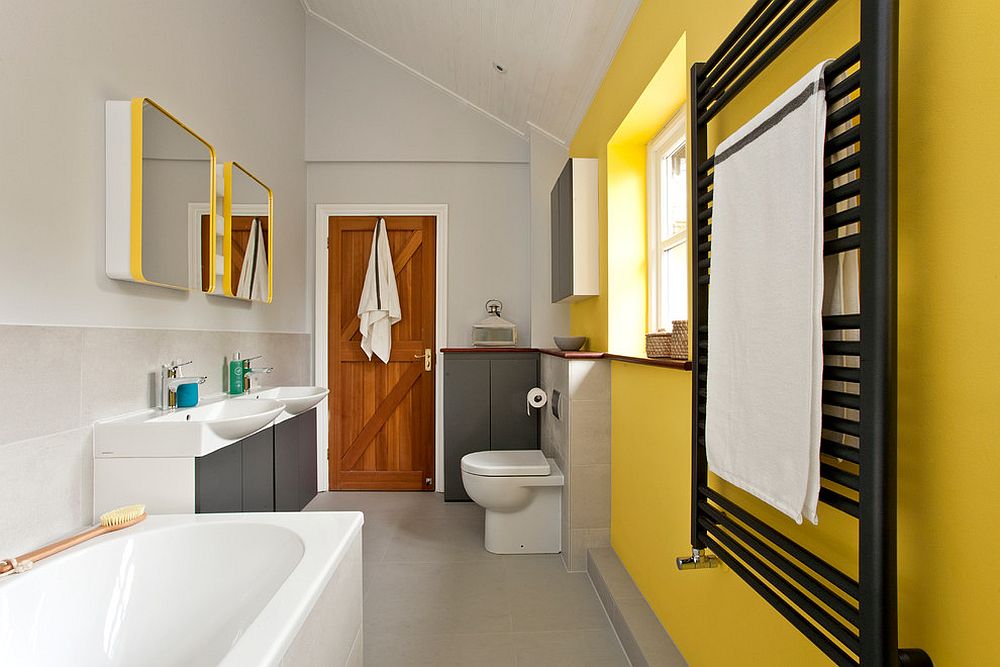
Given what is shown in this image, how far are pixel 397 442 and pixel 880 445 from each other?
Answer: 3.88m

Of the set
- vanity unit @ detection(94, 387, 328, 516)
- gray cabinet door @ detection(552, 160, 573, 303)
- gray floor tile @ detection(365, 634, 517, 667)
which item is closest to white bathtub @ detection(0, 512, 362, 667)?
vanity unit @ detection(94, 387, 328, 516)

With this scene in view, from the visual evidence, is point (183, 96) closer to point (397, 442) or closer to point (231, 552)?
point (231, 552)

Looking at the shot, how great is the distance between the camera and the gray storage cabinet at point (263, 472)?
200cm

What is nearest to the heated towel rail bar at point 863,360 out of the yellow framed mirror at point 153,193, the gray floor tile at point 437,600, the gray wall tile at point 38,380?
the gray floor tile at point 437,600

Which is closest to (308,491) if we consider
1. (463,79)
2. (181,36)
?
(181,36)

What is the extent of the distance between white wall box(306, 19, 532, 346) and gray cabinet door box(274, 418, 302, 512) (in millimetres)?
1443

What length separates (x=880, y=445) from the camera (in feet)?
2.49

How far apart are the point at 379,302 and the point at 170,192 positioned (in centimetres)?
205

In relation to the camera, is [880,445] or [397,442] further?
[397,442]

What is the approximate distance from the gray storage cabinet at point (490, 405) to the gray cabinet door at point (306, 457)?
0.87 metres

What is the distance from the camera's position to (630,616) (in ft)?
6.82

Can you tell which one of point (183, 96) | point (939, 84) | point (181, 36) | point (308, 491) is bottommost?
point (308, 491)

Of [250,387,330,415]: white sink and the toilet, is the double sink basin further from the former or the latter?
the toilet

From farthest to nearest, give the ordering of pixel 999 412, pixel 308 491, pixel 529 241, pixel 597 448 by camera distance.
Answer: pixel 529 241 < pixel 308 491 < pixel 597 448 < pixel 999 412
